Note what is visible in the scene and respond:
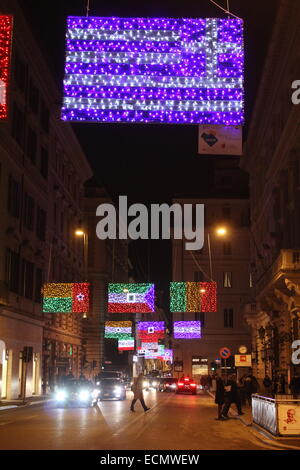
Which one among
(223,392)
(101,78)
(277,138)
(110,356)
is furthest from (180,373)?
(101,78)

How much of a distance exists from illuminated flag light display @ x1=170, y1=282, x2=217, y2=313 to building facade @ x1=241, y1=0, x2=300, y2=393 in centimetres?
330

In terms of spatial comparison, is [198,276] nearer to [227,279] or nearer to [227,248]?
[227,279]

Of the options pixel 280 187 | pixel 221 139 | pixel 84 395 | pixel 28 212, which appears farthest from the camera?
pixel 28 212

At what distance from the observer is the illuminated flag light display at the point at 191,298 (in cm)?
4250

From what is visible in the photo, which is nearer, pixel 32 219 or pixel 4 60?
pixel 4 60

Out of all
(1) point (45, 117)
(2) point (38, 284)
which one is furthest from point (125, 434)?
(1) point (45, 117)

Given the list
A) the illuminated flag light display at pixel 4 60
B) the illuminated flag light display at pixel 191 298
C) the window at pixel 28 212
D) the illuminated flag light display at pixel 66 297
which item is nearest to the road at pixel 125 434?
the illuminated flag light display at pixel 4 60

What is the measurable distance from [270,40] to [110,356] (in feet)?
162

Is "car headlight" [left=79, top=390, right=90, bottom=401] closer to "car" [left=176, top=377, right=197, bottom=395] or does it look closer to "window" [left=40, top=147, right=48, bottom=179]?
"window" [left=40, top=147, right=48, bottom=179]

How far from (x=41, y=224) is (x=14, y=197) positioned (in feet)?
26.2

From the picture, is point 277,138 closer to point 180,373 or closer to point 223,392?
point 223,392

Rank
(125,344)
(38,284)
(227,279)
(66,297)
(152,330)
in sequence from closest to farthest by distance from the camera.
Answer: (66,297) < (38,284) < (125,344) < (152,330) < (227,279)

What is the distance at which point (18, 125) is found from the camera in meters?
41.9

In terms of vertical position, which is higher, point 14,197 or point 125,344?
point 14,197
